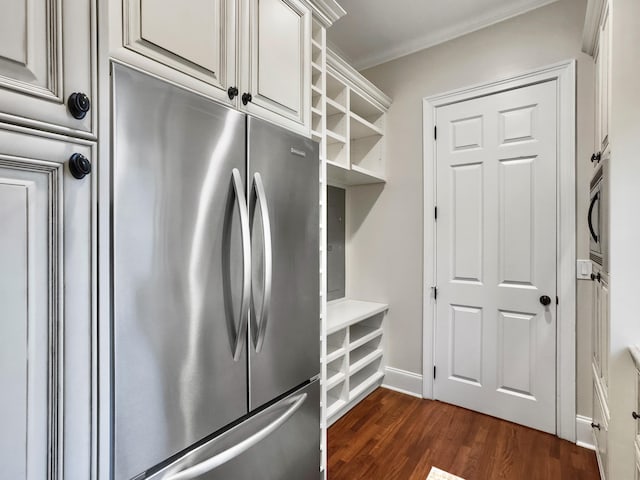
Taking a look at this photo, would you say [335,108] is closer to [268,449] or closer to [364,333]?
[364,333]

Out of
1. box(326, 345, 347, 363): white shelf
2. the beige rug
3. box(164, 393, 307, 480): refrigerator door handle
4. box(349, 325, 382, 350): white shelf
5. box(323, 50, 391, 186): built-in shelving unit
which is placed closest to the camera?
box(164, 393, 307, 480): refrigerator door handle

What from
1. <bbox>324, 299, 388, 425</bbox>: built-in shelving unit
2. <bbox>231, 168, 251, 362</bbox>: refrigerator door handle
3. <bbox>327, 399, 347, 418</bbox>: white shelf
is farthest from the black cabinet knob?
<bbox>327, 399, 347, 418</bbox>: white shelf

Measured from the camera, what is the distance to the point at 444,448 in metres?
2.03

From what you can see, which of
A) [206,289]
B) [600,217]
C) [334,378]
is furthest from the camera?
A: [334,378]

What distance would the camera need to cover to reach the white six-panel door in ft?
7.20

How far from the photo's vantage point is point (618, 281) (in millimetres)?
1397

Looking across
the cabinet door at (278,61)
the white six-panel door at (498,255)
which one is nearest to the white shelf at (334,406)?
the white six-panel door at (498,255)

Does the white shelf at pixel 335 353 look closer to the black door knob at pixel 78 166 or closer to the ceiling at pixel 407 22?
the black door knob at pixel 78 166

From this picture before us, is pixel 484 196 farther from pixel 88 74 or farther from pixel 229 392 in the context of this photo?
pixel 88 74

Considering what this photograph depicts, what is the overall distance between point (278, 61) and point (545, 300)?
2189mm

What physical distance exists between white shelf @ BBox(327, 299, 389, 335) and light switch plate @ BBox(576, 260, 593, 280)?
136 cm

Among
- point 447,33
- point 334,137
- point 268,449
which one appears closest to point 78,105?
point 268,449

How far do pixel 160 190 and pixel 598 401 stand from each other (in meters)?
2.32

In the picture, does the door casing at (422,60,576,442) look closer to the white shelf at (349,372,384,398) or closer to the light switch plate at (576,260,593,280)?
the light switch plate at (576,260,593,280)
